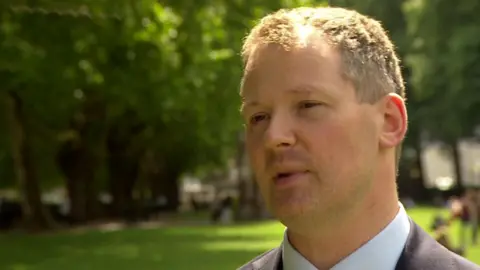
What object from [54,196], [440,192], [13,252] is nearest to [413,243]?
[13,252]

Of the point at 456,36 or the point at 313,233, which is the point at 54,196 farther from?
the point at 313,233

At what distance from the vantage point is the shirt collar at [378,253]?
7.47 feet

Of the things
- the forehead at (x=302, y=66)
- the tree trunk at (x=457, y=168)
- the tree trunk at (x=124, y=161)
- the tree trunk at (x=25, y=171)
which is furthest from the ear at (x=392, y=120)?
the tree trunk at (x=457, y=168)

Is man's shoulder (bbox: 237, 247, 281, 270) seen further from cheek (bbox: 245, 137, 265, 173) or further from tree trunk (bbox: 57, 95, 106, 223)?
tree trunk (bbox: 57, 95, 106, 223)

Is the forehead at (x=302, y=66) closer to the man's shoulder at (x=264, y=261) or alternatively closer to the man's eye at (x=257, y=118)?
the man's eye at (x=257, y=118)

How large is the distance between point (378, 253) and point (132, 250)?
79.1 feet

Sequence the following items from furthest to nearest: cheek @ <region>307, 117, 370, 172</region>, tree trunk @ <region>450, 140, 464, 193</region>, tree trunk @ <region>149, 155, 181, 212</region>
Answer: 1. tree trunk @ <region>149, 155, 181, 212</region>
2. tree trunk @ <region>450, 140, 464, 193</region>
3. cheek @ <region>307, 117, 370, 172</region>

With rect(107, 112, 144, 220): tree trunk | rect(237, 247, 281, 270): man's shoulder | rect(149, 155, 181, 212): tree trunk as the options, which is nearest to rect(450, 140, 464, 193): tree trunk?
rect(149, 155, 181, 212): tree trunk

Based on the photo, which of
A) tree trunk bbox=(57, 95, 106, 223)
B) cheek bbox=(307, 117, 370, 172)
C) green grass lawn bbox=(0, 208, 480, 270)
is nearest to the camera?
cheek bbox=(307, 117, 370, 172)

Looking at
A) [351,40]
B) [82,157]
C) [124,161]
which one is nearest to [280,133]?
[351,40]

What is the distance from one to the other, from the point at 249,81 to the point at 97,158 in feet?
140

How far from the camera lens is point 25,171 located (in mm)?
37406

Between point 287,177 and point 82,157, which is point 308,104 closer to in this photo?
point 287,177

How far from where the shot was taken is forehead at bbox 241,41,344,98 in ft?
7.32
